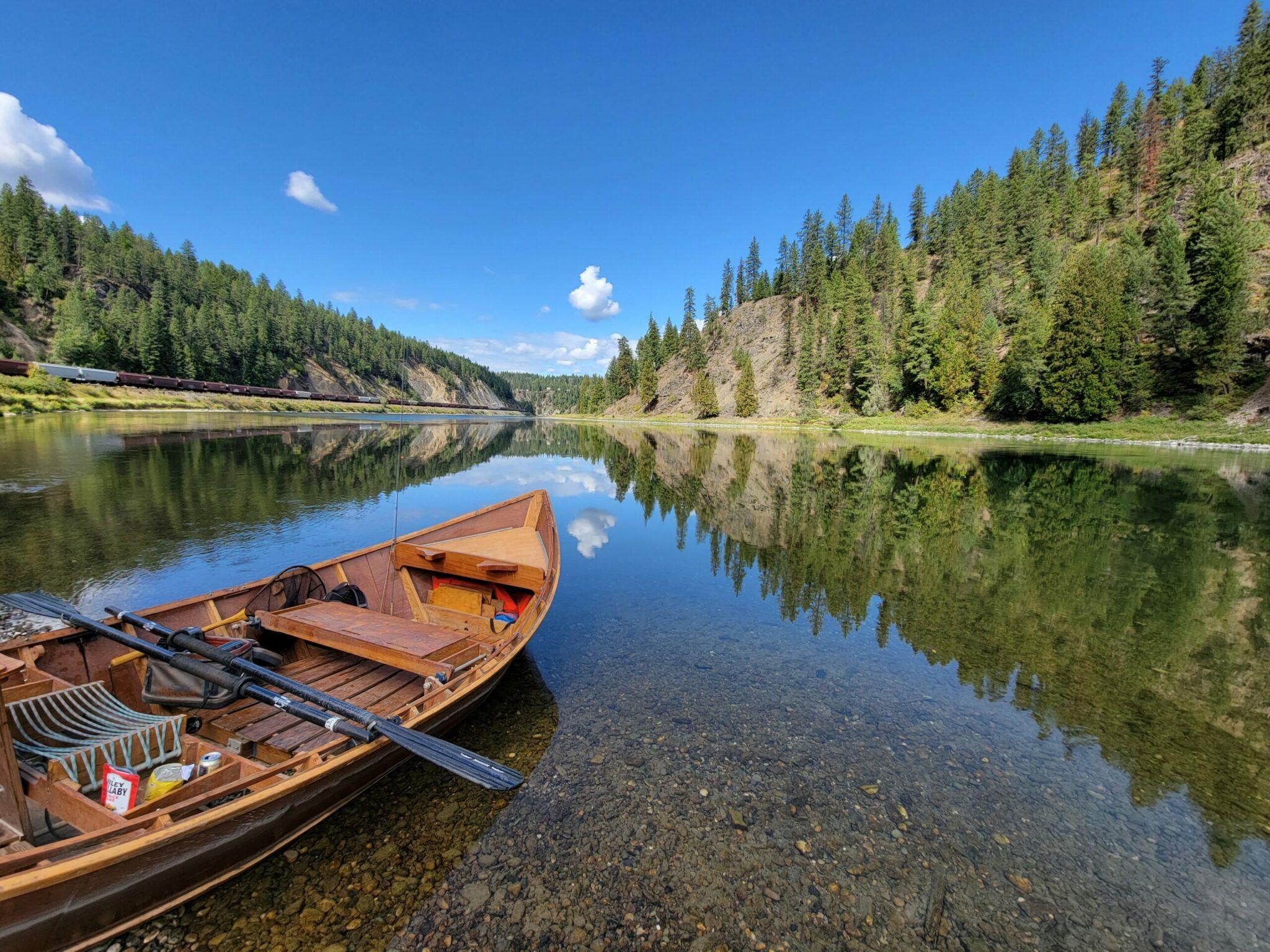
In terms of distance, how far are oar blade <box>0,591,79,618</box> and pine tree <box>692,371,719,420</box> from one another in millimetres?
106361

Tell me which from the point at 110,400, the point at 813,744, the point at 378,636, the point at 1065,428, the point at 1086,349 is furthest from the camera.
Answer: the point at 110,400

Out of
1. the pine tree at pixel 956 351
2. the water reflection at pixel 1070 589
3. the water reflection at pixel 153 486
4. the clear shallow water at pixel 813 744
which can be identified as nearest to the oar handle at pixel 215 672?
the clear shallow water at pixel 813 744

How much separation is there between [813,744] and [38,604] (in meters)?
10.8

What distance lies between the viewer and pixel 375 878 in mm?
4730

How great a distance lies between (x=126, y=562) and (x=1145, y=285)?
88520 millimetres

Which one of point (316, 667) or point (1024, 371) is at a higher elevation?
point (1024, 371)

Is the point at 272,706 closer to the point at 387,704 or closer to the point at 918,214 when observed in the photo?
the point at 387,704

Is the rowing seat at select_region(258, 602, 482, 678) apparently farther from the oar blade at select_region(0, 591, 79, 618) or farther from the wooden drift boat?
the oar blade at select_region(0, 591, 79, 618)

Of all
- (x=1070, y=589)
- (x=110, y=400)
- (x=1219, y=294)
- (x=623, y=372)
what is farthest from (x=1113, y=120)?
(x=110, y=400)

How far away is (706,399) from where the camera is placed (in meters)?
109

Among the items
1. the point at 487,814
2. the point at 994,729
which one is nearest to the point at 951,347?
the point at 994,729

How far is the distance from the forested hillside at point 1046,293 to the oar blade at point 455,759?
72.3 m

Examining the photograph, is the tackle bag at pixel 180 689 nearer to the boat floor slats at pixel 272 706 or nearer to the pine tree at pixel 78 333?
the boat floor slats at pixel 272 706

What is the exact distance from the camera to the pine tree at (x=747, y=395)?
335 ft
